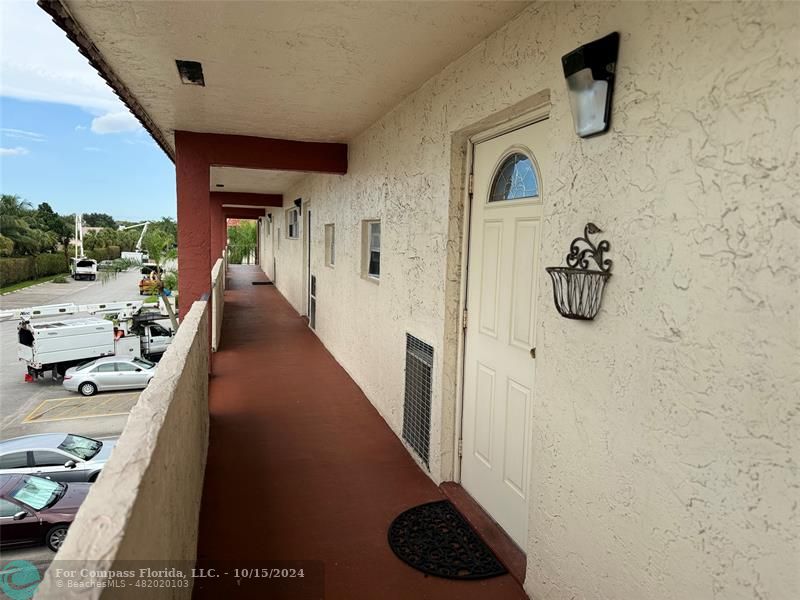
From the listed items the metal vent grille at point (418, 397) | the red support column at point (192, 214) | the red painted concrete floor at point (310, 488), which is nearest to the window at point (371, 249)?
the red painted concrete floor at point (310, 488)

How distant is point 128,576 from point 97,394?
A: 652 inches

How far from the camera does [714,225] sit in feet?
5.11

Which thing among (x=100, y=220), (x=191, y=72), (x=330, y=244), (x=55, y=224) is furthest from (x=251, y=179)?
(x=100, y=220)

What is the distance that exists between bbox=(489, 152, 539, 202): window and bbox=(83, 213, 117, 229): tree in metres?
99.5

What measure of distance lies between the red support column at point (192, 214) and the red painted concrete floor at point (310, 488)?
1322 millimetres

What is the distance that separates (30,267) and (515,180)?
52.3 metres

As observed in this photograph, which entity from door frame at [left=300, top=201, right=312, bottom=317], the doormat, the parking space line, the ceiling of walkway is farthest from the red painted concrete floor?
the parking space line

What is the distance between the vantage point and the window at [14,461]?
779cm

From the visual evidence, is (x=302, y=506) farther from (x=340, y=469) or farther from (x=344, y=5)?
(x=344, y=5)

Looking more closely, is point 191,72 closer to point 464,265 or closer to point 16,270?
point 464,265

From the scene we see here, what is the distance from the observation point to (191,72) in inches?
147

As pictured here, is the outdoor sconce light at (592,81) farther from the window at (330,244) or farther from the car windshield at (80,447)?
the car windshield at (80,447)

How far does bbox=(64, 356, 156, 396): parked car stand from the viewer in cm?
1509

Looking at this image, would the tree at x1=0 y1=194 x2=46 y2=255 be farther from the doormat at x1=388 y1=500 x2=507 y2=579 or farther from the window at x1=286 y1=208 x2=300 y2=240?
the doormat at x1=388 y1=500 x2=507 y2=579
